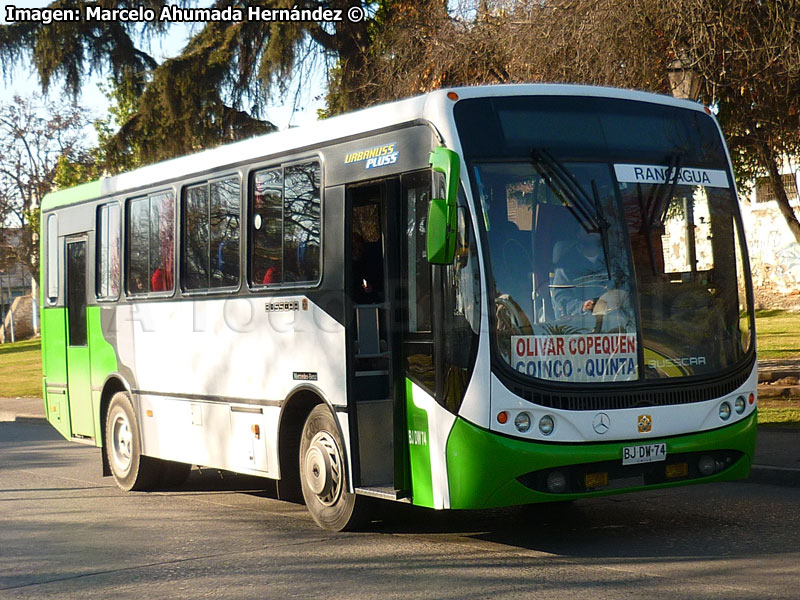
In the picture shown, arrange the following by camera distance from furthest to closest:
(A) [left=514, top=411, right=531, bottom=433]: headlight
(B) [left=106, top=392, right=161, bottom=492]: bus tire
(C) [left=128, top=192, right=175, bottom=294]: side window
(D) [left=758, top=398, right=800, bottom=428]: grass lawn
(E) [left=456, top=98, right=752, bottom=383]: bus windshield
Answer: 1. (D) [left=758, top=398, right=800, bottom=428]: grass lawn
2. (B) [left=106, top=392, right=161, bottom=492]: bus tire
3. (C) [left=128, top=192, right=175, bottom=294]: side window
4. (E) [left=456, top=98, right=752, bottom=383]: bus windshield
5. (A) [left=514, top=411, right=531, bottom=433]: headlight

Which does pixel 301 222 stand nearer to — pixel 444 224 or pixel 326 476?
pixel 326 476

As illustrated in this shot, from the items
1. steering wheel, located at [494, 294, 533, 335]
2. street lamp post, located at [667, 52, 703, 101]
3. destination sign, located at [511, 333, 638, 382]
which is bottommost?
destination sign, located at [511, 333, 638, 382]

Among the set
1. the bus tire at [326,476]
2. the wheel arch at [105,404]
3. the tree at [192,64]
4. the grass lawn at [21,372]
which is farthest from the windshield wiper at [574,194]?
the grass lawn at [21,372]

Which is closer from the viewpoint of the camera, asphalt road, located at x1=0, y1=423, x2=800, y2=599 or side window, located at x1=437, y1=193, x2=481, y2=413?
asphalt road, located at x1=0, y1=423, x2=800, y2=599

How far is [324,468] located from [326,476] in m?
0.06

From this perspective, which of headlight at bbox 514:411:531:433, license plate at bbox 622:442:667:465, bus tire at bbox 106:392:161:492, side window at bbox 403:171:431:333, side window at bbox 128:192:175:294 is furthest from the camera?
bus tire at bbox 106:392:161:492

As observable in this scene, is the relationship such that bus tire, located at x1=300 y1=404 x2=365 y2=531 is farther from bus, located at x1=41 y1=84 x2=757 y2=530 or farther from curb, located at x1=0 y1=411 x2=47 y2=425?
curb, located at x1=0 y1=411 x2=47 y2=425

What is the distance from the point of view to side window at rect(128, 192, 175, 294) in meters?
11.5

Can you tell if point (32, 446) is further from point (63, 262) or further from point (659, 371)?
point (659, 371)

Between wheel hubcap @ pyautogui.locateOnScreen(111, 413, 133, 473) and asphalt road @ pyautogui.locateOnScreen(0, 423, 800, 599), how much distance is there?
2.87ft

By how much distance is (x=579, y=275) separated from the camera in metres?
7.82

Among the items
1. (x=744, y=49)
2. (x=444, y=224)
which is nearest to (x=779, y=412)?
(x=744, y=49)

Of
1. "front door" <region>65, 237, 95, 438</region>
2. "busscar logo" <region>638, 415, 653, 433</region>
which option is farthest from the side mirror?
"front door" <region>65, 237, 95, 438</region>

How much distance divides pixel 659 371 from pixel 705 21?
5.97 meters
